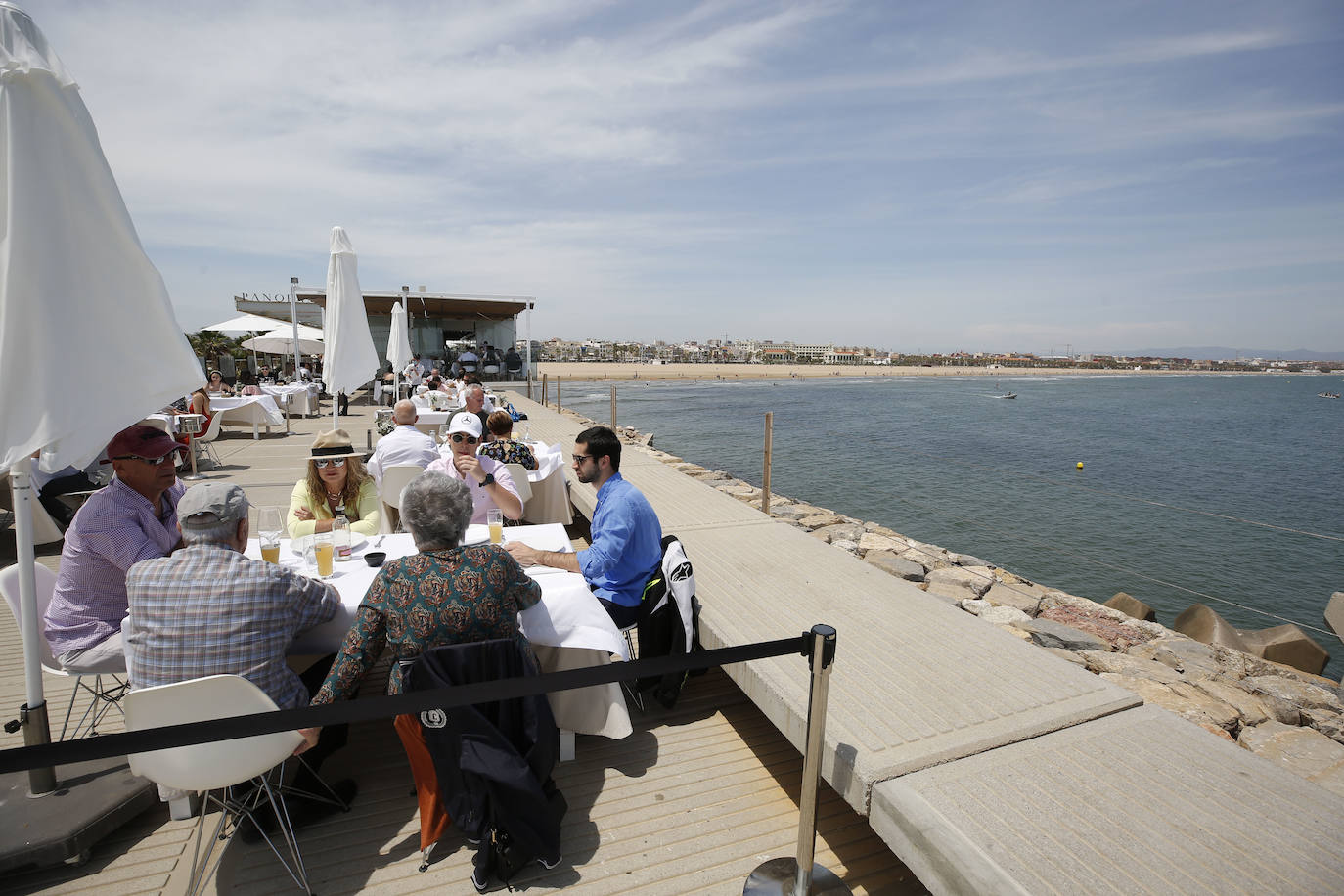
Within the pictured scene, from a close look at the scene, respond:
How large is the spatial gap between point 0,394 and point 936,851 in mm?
3337

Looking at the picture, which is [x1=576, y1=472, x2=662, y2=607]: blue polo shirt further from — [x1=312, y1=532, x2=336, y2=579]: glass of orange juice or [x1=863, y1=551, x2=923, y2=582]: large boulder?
[x1=863, y1=551, x2=923, y2=582]: large boulder

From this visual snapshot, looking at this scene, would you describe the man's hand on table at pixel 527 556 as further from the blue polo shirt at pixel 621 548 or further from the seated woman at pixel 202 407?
the seated woman at pixel 202 407

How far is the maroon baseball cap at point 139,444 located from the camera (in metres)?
2.78

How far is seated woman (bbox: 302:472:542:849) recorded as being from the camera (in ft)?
6.98

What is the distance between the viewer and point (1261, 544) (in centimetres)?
1247

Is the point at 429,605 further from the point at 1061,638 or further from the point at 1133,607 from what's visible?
the point at 1133,607

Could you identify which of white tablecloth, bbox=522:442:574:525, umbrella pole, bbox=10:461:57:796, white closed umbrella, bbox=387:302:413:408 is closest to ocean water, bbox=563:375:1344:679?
white tablecloth, bbox=522:442:574:525

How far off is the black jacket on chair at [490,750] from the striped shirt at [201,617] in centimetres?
57

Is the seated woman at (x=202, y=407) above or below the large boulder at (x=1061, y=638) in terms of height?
above

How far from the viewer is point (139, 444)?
279cm

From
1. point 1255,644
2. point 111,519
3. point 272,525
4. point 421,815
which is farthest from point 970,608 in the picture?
point 111,519

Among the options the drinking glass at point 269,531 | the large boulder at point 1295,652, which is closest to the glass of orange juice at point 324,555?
the drinking glass at point 269,531

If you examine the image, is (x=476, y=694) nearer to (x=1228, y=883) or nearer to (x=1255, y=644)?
(x=1228, y=883)

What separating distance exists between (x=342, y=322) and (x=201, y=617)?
6178mm
